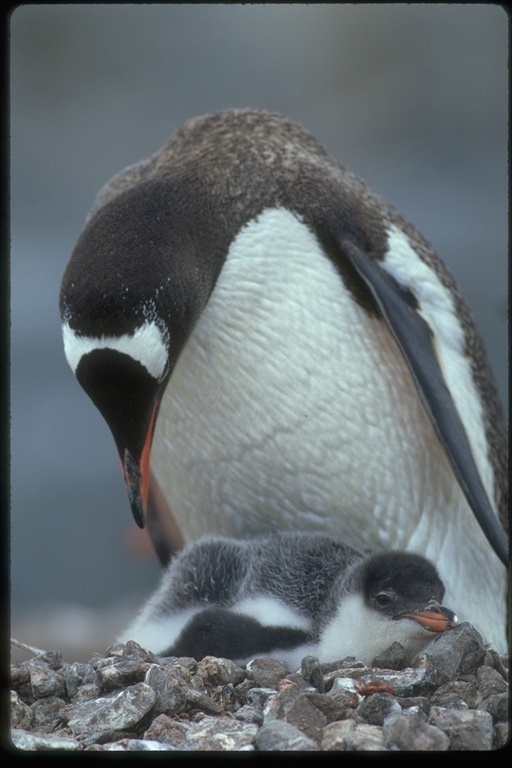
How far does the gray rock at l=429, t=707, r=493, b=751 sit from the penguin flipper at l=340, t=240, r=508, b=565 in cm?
56

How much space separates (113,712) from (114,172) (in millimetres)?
3224

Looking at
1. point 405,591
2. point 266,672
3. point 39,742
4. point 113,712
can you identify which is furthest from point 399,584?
point 39,742

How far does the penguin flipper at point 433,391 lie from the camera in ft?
6.01

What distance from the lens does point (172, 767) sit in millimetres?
1073

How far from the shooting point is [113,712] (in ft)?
4.29

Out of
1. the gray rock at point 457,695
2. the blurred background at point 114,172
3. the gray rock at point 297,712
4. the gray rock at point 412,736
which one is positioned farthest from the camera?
the blurred background at point 114,172

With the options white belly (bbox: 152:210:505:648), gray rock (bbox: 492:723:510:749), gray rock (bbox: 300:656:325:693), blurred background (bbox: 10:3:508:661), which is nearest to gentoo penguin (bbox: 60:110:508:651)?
white belly (bbox: 152:210:505:648)

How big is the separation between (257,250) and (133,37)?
1027 mm

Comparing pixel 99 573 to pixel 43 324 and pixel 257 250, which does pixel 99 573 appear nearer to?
pixel 43 324

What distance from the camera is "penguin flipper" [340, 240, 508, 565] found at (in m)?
1.83

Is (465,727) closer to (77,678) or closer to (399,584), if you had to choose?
(399,584)

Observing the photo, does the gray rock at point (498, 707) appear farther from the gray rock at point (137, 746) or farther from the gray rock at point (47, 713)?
the gray rock at point (47, 713)

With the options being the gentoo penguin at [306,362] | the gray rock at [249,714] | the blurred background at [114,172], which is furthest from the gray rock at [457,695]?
the blurred background at [114,172]

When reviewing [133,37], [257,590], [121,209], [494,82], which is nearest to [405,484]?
[257,590]
